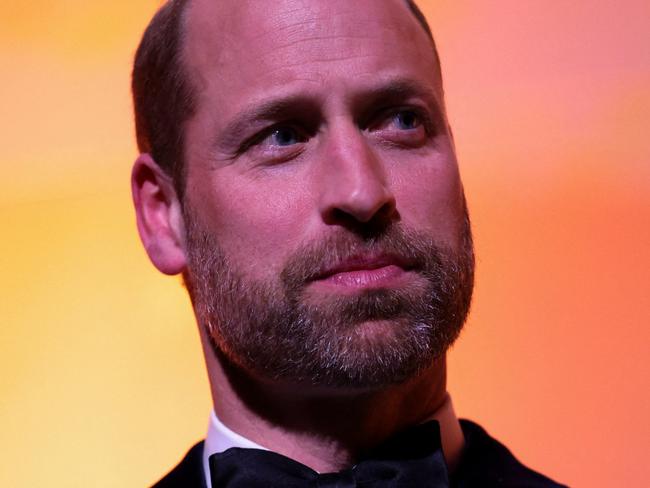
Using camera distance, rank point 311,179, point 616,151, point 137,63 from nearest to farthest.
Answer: point 311,179 < point 137,63 < point 616,151

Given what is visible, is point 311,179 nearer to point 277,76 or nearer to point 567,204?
point 277,76

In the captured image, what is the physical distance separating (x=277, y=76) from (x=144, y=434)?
1.17 metres

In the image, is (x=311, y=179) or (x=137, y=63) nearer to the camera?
(x=311, y=179)

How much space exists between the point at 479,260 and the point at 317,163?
1002 millimetres

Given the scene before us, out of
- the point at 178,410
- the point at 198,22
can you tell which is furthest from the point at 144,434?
the point at 198,22

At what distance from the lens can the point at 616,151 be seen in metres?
Result: 2.60

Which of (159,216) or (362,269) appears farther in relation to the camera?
(159,216)

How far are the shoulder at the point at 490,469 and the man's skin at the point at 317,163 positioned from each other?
0.12ft

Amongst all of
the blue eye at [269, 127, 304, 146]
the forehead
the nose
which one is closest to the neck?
the nose

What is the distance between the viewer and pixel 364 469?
1.73 meters

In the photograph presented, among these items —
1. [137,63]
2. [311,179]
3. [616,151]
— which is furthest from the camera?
[616,151]

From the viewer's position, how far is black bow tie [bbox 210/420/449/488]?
173 centimetres

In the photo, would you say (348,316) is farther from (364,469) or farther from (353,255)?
(364,469)

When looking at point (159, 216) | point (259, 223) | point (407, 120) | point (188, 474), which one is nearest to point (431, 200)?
point (407, 120)
